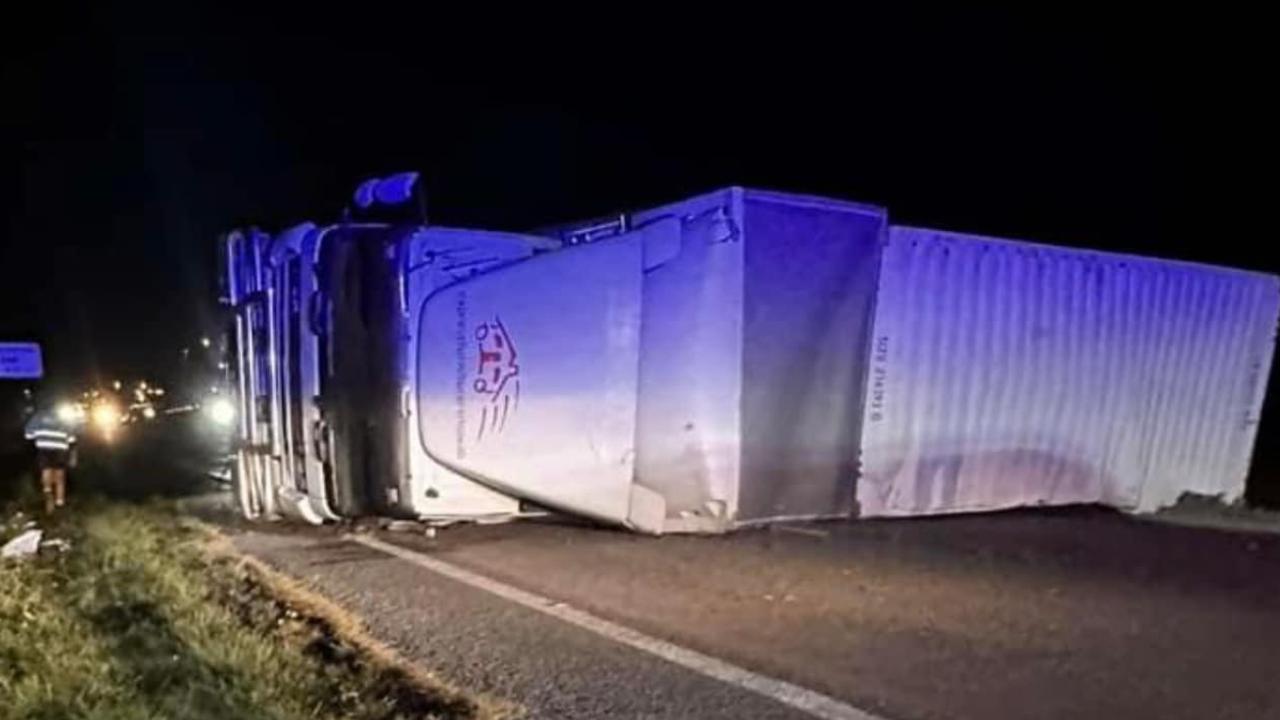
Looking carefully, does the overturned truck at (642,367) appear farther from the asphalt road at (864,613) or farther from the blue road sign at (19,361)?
the blue road sign at (19,361)

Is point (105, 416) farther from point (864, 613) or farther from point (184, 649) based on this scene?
point (864, 613)

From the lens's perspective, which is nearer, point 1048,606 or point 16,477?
point 1048,606

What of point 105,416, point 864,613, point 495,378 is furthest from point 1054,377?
point 105,416

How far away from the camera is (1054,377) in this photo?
9.30m

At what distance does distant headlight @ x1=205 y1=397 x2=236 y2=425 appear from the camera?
9320mm

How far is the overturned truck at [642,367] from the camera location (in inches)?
315

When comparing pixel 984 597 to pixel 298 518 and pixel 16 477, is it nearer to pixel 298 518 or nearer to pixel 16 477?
pixel 298 518

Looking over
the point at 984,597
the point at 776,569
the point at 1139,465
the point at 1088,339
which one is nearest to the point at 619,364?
the point at 776,569

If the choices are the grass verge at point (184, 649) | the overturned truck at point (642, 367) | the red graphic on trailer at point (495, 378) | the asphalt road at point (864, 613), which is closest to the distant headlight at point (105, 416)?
the overturned truck at point (642, 367)

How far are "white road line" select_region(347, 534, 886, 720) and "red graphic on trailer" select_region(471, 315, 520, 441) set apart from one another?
1.01 meters

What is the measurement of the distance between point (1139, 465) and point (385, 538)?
590cm

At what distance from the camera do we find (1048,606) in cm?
621

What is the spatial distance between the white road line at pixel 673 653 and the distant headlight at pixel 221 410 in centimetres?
249

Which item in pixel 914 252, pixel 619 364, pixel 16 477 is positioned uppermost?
pixel 914 252
